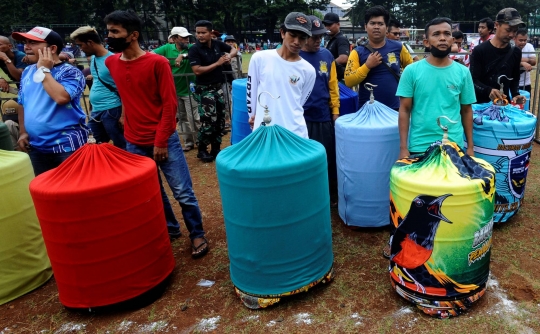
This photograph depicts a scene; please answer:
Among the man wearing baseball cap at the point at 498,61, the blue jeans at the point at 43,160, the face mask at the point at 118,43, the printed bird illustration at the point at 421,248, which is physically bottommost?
the printed bird illustration at the point at 421,248

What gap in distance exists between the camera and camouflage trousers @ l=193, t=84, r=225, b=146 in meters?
6.54

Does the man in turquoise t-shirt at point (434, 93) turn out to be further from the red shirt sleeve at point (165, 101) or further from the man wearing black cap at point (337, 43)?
the man wearing black cap at point (337, 43)

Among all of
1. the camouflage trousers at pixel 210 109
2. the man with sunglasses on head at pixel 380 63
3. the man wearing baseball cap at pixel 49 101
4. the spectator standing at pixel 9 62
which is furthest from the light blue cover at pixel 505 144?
the spectator standing at pixel 9 62

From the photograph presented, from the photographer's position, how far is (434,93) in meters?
3.09

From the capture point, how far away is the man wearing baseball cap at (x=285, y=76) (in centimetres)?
321

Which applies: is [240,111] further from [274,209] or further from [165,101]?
[274,209]

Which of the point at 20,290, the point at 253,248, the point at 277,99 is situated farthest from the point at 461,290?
the point at 20,290

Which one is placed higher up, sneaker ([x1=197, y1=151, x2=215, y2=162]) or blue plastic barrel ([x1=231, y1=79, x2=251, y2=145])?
blue plastic barrel ([x1=231, y1=79, x2=251, y2=145])

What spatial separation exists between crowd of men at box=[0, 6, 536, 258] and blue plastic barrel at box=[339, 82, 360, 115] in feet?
0.53

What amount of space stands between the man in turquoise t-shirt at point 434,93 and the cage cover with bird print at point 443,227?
1.76ft

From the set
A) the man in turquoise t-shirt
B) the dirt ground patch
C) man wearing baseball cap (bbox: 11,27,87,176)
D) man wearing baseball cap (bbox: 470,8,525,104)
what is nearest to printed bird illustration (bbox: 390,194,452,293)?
the dirt ground patch

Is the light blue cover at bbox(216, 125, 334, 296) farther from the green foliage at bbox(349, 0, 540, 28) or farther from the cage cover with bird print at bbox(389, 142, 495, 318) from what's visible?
the green foliage at bbox(349, 0, 540, 28)

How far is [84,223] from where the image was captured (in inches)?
107

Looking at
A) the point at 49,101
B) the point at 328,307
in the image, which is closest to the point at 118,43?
the point at 49,101
